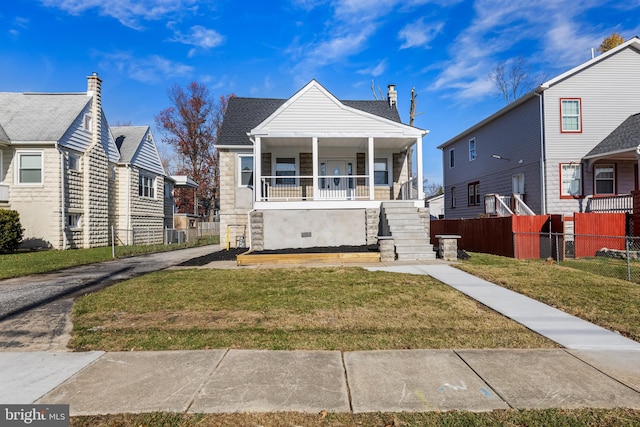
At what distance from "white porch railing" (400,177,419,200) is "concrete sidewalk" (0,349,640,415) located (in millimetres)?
10659

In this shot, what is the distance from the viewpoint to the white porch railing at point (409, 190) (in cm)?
1418

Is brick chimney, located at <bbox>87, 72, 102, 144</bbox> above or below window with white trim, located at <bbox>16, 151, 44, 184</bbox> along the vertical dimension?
above

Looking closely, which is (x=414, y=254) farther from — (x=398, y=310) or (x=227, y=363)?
(x=227, y=363)

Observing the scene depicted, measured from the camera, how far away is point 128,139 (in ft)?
77.8

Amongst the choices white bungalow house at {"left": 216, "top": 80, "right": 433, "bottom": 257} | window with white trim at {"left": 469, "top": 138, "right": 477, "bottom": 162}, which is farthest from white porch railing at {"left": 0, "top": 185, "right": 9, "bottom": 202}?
window with white trim at {"left": 469, "top": 138, "right": 477, "bottom": 162}

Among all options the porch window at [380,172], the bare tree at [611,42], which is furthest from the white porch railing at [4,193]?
the bare tree at [611,42]

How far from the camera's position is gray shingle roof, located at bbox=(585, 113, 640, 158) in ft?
46.9

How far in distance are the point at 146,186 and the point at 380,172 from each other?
671 inches

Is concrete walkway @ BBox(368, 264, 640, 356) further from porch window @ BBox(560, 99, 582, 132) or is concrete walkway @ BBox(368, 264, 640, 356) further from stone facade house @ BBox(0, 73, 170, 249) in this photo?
stone facade house @ BBox(0, 73, 170, 249)

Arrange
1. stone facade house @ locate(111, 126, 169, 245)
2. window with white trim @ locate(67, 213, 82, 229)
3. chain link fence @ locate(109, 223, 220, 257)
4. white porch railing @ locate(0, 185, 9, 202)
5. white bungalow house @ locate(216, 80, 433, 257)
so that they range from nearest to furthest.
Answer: white bungalow house @ locate(216, 80, 433, 257) → white porch railing @ locate(0, 185, 9, 202) → window with white trim @ locate(67, 213, 82, 229) → chain link fence @ locate(109, 223, 220, 257) → stone facade house @ locate(111, 126, 169, 245)

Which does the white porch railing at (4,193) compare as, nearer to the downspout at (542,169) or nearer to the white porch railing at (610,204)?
the downspout at (542,169)

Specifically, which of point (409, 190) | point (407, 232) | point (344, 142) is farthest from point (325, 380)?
point (344, 142)

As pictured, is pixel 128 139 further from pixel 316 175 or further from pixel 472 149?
pixel 472 149

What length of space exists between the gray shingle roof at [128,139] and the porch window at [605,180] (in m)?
25.4
